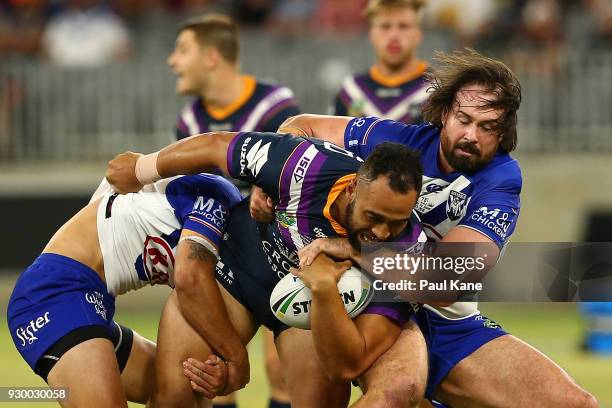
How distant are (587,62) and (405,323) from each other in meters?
8.18

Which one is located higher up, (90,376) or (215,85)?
(215,85)

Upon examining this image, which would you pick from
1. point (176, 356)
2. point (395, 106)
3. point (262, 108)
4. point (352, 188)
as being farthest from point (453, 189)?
point (262, 108)

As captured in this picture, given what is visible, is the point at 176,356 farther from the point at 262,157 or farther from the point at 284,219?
the point at 262,157

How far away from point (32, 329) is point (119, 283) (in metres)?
0.51

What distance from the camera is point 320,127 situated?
250 inches

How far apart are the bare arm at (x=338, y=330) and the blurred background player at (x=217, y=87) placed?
10.9 feet

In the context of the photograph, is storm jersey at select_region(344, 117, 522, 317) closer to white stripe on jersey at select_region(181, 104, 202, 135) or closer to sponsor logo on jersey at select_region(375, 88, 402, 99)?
sponsor logo on jersey at select_region(375, 88, 402, 99)

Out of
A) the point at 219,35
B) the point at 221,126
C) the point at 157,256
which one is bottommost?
the point at 157,256

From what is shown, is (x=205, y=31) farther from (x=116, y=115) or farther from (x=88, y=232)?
(x=116, y=115)

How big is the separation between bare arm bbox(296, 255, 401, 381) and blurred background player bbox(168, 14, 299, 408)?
333 cm

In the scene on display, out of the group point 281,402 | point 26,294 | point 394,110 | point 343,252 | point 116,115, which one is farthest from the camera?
point 116,115

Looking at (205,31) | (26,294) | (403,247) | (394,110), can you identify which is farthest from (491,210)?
(205,31)

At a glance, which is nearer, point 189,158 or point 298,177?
point 298,177

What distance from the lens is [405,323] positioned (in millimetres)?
5809
